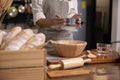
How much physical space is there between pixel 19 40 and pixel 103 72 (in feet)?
1.51

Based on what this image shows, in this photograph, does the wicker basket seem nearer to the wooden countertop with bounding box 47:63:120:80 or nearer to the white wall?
the wooden countertop with bounding box 47:63:120:80

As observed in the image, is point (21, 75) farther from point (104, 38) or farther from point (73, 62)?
point (104, 38)

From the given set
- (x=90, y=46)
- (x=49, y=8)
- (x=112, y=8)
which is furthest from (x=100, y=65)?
(x=90, y=46)

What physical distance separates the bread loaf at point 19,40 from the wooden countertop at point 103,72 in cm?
Answer: 22

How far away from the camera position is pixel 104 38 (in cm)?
372

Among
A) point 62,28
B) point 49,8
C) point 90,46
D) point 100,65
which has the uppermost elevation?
point 49,8

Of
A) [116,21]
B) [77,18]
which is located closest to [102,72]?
[77,18]

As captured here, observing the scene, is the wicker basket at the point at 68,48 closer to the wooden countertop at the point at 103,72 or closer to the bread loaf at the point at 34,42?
the wooden countertop at the point at 103,72

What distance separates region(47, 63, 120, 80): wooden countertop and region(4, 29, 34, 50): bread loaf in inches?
8.8

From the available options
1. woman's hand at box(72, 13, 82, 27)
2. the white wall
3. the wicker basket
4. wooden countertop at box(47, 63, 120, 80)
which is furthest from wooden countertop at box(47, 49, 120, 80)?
the white wall

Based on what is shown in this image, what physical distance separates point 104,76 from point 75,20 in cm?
79

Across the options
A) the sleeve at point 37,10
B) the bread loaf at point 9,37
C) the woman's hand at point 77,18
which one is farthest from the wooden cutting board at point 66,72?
the sleeve at point 37,10

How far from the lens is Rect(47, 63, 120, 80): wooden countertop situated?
1.06 metres

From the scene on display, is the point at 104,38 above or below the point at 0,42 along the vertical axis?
below
